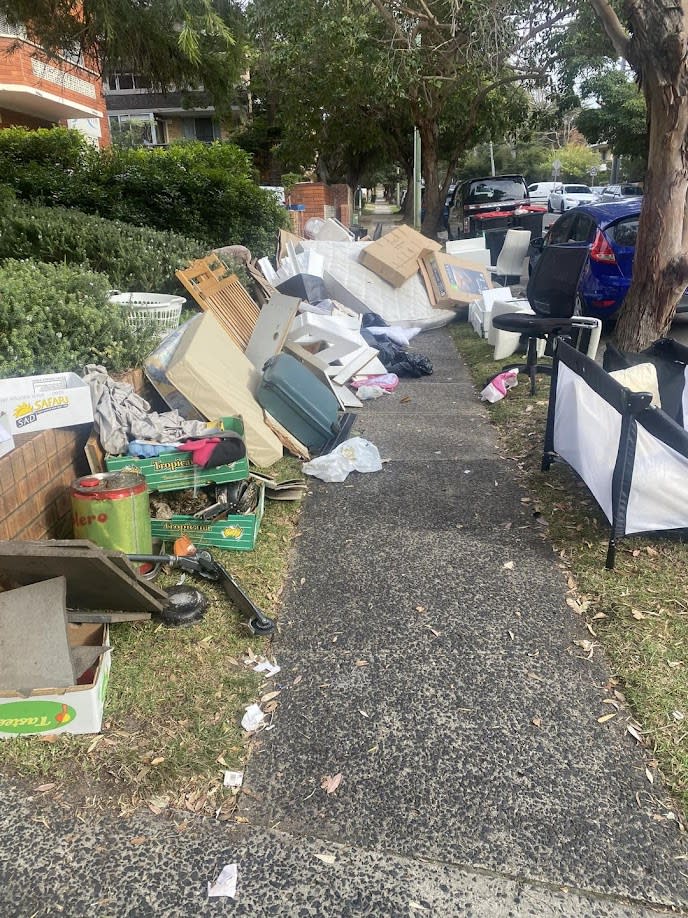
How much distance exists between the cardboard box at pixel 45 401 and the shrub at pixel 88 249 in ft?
10.1

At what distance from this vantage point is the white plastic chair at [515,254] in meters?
11.6

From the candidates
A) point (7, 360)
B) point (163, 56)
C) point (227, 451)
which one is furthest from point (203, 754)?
point (163, 56)

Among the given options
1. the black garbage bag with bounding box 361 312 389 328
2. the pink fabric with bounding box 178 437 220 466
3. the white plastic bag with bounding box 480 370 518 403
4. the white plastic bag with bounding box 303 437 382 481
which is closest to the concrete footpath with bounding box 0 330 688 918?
the pink fabric with bounding box 178 437 220 466

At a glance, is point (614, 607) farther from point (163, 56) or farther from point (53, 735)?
point (163, 56)

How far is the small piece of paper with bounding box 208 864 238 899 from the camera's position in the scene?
1887mm

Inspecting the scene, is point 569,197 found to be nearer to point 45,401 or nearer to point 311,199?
point 311,199

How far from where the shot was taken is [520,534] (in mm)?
Answer: 3910

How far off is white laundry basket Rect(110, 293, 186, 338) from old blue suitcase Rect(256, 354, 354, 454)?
96 centimetres

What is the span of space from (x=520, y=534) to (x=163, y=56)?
256 inches

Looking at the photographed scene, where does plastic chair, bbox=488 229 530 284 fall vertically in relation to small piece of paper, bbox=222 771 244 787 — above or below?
above

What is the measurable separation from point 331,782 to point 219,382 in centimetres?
300

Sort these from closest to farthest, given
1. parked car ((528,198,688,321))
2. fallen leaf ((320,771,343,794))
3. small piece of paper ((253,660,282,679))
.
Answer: fallen leaf ((320,771,343,794))
small piece of paper ((253,660,282,679))
parked car ((528,198,688,321))

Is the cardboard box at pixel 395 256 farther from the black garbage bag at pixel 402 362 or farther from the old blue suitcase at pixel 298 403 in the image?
the old blue suitcase at pixel 298 403

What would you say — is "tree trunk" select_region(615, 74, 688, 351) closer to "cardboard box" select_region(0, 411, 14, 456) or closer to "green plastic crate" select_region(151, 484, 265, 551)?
"green plastic crate" select_region(151, 484, 265, 551)
